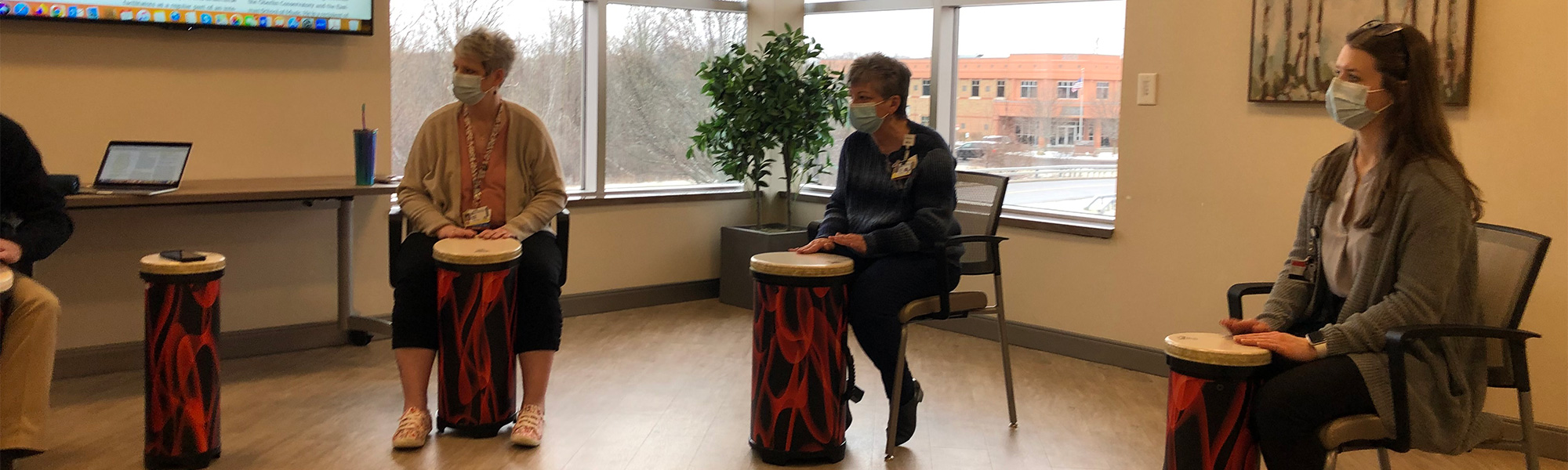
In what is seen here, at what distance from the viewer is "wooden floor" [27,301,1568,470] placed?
3.26 m

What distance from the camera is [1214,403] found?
228cm

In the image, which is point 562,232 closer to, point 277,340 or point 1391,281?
point 277,340

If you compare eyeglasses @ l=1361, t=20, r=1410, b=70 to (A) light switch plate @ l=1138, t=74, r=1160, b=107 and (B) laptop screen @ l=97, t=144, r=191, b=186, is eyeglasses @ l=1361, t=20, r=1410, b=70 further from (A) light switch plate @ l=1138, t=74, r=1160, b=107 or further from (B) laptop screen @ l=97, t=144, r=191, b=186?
(B) laptop screen @ l=97, t=144, r=191, b=186

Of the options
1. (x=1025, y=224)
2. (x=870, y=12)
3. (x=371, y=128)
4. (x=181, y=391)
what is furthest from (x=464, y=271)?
(x=870, y=12)

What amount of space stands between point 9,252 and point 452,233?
1088mm

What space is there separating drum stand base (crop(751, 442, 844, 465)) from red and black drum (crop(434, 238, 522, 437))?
2.50 ft

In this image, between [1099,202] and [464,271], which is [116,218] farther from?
[1099,202]

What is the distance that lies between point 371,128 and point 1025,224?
2646 millimetres

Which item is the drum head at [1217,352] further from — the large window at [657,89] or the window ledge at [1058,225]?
the large window at [657,89]

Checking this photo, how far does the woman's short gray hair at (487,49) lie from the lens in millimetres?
3455

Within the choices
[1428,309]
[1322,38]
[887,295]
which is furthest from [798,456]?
[1322,38]

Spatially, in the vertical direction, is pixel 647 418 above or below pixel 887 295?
below

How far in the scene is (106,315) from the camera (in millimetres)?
4176

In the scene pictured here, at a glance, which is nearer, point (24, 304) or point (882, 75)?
point (24, 304)
